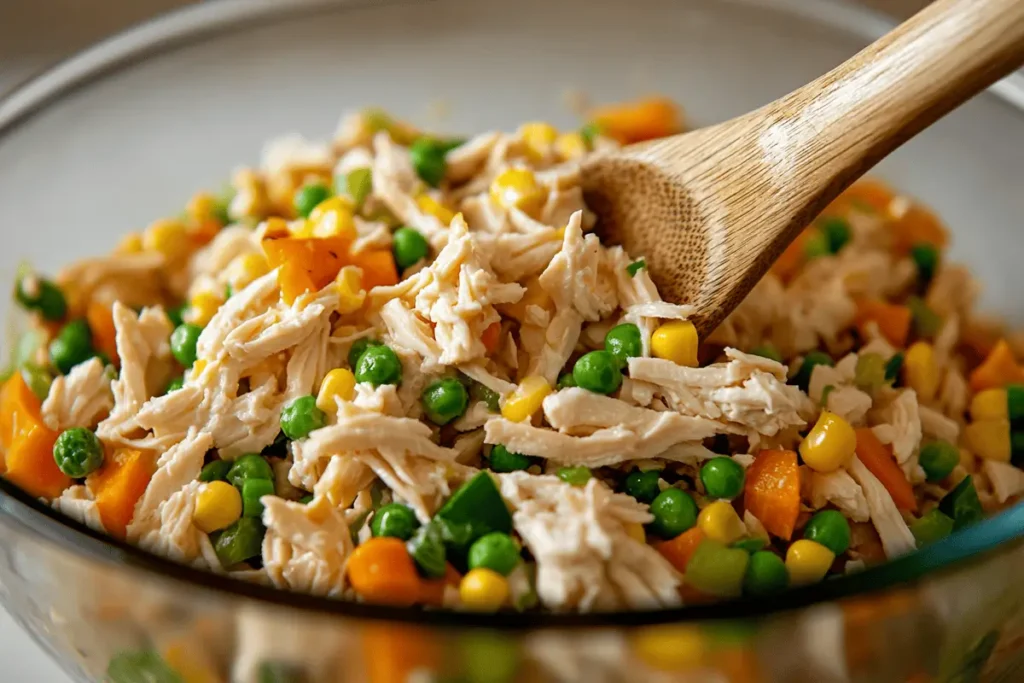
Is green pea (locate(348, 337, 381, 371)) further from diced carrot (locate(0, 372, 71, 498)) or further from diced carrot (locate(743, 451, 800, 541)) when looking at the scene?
diced carrot (locate(743, 451, 800, 541))

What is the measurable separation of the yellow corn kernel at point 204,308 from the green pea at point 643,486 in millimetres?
1069

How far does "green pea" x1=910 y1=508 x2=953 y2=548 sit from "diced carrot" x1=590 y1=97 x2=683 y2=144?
62.9 inches

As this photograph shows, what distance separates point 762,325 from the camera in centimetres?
247

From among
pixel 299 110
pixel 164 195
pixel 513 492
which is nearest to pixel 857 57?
pixel 513 492

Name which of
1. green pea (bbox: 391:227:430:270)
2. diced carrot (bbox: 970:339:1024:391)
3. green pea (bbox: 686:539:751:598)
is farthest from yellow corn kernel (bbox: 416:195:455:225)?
diced carrot (bbox: 970:339:1024:391)

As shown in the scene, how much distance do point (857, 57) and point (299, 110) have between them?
2.02 meters

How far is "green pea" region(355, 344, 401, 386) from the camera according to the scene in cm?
207

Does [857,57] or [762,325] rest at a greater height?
[857,57]

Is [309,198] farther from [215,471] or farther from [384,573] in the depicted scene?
[384,573]

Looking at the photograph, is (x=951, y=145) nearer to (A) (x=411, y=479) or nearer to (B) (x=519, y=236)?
(B) (x=519, y=236)

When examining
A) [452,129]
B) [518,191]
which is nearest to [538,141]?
[518,191]

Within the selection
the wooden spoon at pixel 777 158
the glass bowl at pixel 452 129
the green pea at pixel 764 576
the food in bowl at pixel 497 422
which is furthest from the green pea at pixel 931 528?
the wooden spoon at pixel 777 158

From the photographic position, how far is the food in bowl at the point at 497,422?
1.86 m

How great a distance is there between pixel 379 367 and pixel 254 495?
359 millimetres
